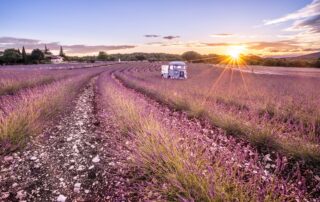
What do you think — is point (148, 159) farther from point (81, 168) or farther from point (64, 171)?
point (64, 171)

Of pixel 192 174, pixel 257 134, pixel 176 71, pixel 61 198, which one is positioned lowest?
pixel 61 198

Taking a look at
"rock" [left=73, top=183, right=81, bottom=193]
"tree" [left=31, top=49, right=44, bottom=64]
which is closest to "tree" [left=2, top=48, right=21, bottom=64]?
"tree" [left=31, top=49, right=44, bottom=64]

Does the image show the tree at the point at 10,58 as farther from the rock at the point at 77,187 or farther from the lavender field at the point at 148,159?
the rock at the point at 77,187

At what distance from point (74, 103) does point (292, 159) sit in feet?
30.8

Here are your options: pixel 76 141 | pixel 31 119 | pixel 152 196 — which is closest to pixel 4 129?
pixel 31 119

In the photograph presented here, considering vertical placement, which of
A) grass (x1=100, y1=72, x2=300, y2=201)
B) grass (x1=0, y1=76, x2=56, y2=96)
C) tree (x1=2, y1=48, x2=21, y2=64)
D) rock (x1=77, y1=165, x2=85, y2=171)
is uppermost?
tree (x1=2, y1=48, x2=21, y2=64)

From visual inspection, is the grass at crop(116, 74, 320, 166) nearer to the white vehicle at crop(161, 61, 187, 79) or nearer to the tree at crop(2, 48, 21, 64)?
the white vehicle at crop(161, 61, 187, 79)

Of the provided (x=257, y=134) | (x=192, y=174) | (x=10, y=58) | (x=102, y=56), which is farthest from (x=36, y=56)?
(x=192, y=174)

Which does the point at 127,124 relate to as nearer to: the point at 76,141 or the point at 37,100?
the point at 76,141

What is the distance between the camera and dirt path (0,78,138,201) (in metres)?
3.61

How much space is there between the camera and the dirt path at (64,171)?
11.8 feet

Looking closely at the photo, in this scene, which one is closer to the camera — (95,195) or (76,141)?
(95,195)

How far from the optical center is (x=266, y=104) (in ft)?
31.9

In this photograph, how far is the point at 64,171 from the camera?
14.1 ft
